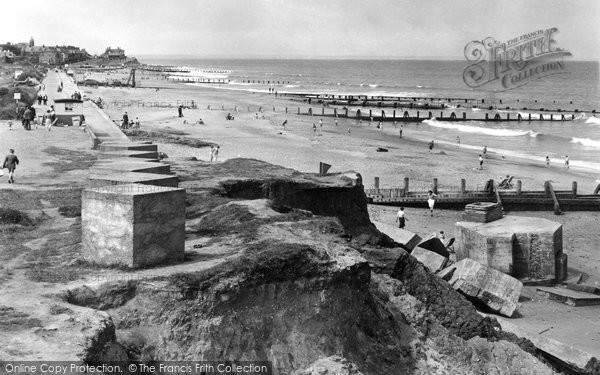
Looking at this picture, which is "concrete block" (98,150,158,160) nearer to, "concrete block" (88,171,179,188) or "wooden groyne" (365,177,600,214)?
"concrete block" (88,171,179,188)

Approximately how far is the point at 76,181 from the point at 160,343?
33.9ft

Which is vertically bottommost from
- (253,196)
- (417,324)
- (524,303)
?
(524,303)

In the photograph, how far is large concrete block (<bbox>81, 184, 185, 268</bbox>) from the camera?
9.78 metres

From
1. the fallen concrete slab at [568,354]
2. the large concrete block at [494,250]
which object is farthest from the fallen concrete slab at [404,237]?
the fallen concrete slab at [568,354]

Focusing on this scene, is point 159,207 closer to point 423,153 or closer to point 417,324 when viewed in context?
point 417,324

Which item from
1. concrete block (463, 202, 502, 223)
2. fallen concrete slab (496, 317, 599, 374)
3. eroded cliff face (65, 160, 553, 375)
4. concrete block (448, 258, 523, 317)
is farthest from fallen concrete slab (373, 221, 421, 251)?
fallen concrete slab (496, 317, 599, 374)

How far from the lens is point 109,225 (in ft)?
32.6

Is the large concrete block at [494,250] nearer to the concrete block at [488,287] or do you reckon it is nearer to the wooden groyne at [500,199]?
the concrete block at [488,287]

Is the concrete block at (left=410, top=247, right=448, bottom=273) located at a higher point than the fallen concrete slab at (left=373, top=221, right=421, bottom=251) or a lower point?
lower

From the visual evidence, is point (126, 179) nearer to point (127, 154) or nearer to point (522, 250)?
point (127, 154)

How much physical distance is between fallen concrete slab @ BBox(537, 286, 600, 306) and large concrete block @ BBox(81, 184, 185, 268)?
12187 mm

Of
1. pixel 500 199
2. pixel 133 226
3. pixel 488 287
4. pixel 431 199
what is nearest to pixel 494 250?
pixel 488 287

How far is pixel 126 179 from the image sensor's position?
11.4 metres

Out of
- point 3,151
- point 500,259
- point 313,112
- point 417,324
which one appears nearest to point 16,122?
point 3,151
